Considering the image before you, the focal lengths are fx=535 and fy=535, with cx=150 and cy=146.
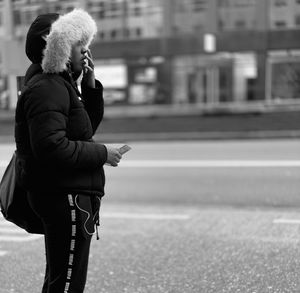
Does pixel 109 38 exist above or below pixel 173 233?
above

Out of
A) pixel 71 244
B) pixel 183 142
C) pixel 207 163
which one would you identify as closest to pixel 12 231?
pixel 71 244

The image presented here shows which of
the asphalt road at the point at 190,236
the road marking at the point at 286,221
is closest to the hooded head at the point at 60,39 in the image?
the asphalt road at the point at 190,236

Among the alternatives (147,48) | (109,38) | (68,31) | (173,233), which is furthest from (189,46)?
(68,31)

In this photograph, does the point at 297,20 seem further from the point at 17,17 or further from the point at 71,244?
the point at 71,244

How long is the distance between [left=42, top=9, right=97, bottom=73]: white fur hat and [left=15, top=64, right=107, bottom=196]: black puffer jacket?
55mm

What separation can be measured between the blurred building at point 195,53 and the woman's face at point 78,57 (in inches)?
632

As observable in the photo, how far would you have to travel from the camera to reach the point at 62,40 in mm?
2443

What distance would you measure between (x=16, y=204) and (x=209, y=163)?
7849 mm

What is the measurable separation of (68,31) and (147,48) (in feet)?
60.3

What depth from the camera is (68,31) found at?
247 cm

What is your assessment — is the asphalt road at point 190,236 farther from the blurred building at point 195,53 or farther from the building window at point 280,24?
the blurred building at point 195,53

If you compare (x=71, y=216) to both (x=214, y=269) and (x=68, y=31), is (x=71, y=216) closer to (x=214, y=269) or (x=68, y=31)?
(x=68, y=31)

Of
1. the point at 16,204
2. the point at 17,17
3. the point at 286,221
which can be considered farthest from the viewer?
the point at 286,221

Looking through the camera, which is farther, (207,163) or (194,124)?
(194,124)
